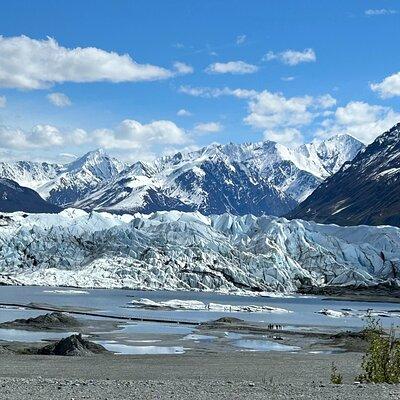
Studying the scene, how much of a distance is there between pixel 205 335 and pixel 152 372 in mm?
39159

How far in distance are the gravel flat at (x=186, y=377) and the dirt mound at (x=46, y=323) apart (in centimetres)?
2981

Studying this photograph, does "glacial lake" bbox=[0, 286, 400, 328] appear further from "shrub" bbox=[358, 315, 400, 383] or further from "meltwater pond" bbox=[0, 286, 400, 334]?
"shrub" bbox=[358, 315, 400, 383]

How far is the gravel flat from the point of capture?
31.1 m

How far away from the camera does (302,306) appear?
510ft

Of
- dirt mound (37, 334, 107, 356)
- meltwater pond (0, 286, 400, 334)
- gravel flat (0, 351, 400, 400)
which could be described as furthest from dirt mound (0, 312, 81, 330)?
gravel flat (0, 351, 400, 400)

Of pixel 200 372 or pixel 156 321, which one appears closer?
pixel 200 372

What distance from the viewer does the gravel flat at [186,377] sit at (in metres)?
31.1

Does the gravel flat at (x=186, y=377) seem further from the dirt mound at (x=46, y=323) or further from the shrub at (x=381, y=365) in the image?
the dirt mound at (x=46, y=323)

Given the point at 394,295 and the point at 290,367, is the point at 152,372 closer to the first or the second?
the point at 290,367

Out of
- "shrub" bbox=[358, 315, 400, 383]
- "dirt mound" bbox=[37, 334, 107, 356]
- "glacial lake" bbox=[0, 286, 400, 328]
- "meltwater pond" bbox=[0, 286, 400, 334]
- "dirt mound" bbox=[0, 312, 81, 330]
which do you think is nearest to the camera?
"shrub" bbox=[358, 315, 400, 383]

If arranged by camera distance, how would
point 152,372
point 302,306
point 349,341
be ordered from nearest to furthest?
point 152,372
point 349,341
point 302,306

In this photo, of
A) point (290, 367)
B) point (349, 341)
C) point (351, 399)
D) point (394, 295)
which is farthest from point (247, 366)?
point (394, 295)

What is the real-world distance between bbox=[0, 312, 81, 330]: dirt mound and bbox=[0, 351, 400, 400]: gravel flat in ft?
97.8

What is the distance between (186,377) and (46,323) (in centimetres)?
4836
